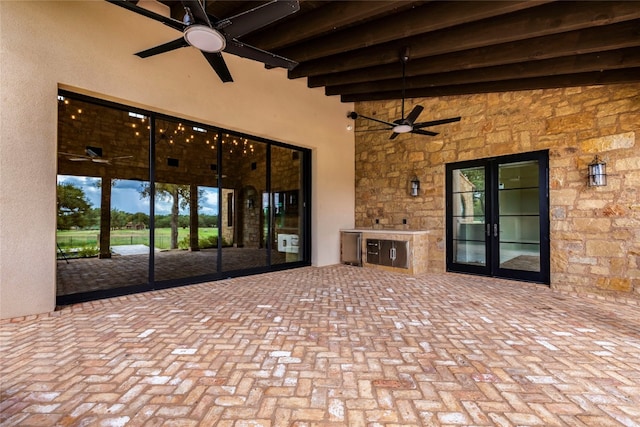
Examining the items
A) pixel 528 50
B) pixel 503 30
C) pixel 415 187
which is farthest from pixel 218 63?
pixel 415 187

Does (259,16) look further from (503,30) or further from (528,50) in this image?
(528,50)

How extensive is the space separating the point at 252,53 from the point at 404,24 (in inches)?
79.6

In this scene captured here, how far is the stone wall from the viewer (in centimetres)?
400

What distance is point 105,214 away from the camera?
7.40 meters

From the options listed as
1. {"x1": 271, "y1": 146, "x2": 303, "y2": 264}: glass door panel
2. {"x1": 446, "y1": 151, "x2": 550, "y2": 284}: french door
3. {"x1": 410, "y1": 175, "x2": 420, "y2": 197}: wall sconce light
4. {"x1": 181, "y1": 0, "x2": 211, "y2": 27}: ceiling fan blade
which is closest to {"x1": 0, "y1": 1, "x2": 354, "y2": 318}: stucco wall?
{"x1": 271, "y1": 146, "x2": 303, "y2": 264}: glass door panel

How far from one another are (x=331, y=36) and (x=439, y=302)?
414 centimetres

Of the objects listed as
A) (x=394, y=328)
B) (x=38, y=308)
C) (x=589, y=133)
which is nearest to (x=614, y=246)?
(x=589, y=133)

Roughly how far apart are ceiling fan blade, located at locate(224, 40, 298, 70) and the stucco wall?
1794 millimetres

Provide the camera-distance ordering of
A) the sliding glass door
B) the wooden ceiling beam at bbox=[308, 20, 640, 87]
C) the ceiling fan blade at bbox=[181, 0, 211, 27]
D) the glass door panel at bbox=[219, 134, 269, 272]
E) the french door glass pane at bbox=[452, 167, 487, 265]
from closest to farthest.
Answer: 1. the ceiling fan blade at bbox=[181, 0, 211, 27]
2. the wooden ceiling beam at bbox=[308, 20, 640, 87]
3. the french door glass pane at bbox=[452, 167, 487, 265]
4. the sliding glass door
5. the glass door panel at bbox=[219, 134, 269, 272]

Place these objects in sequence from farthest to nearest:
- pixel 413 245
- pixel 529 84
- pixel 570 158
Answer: pixel 413 245
pixel 529 84
pixel 570 158

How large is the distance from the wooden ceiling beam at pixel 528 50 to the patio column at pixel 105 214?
6.82m

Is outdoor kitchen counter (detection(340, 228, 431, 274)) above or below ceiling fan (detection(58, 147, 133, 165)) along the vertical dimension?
below

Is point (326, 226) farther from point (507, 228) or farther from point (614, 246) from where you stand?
point (614, 246)

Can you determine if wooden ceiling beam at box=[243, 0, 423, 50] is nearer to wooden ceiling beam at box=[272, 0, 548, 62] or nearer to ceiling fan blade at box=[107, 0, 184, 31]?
wooden ceiling beam at box=[272, 0, 548, 62]
